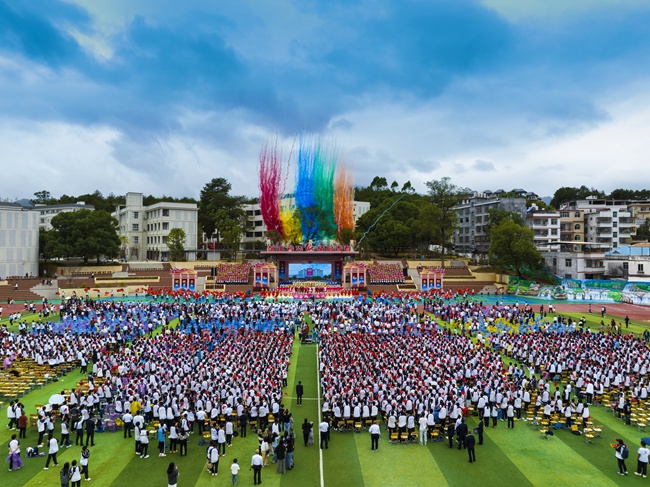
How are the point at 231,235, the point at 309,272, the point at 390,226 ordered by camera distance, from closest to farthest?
1. the point at 309,272
2. the point at 231,235
3. the point at 390,226

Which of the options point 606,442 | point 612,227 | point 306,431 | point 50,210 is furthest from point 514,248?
point 50,210

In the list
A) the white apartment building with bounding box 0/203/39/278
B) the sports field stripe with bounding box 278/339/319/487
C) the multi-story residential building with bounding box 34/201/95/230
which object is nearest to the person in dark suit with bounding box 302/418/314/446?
the sports field stripe with bounding box 278/339/319/487

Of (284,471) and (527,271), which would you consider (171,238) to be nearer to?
(527,271)

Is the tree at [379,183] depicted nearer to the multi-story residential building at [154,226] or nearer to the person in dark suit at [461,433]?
the multi-story residential building at [154,226]

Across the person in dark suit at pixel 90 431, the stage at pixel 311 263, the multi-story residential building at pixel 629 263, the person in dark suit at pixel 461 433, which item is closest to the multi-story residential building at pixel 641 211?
the multi-story residential building at pixel 629 263

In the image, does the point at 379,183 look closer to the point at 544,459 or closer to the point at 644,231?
the point at 644,231

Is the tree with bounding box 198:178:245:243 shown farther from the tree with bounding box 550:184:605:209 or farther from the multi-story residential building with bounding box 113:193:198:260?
the tree with bounding box 550:184:605:209
